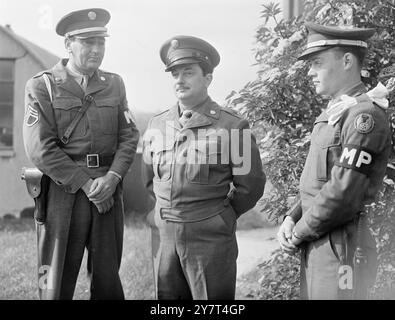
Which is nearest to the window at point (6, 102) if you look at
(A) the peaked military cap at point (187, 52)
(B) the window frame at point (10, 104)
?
(B) the window frame at point (10, 104)

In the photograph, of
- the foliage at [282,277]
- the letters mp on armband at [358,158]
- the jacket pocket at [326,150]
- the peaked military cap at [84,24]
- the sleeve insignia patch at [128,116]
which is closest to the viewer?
the letters mp on armband at [358,158]

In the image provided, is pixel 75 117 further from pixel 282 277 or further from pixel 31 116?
pixel 282 277

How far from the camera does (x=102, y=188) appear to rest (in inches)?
126

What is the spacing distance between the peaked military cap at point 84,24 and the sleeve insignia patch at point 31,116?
1.58 feet

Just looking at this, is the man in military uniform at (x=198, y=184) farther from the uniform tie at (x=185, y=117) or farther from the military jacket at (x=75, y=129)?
the military jacket at (x=75, y=129)

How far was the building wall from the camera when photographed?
7508mm

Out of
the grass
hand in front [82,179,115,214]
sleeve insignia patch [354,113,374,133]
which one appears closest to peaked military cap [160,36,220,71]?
hand in front [82,179,115,214]

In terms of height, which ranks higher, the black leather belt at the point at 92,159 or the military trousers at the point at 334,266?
the black leather belt at the point at 92,159

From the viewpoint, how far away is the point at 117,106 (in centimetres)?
339

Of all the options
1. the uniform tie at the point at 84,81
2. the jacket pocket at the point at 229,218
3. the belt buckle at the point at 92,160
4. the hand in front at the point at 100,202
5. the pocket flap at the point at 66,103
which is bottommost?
the jacket pocket at the point at 229,218

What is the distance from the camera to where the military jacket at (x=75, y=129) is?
3168 mm

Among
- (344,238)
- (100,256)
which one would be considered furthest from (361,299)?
(100,256)

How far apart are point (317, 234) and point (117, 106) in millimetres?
1386

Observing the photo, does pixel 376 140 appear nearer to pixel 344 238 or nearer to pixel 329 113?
pixel 329 113
